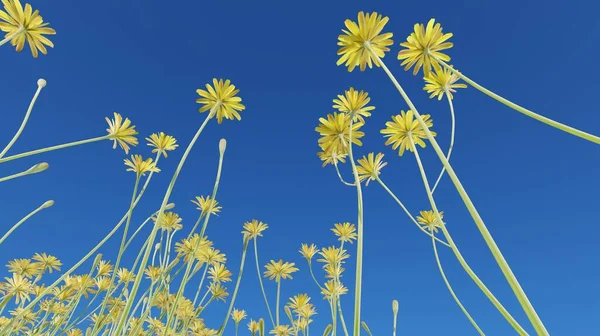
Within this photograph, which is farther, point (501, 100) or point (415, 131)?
point (415, 131)

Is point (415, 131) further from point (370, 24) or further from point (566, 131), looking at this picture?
point (566, 131)

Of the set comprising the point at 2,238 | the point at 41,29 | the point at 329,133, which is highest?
the point at 41,29

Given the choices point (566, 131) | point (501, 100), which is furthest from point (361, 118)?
point (566, 131)

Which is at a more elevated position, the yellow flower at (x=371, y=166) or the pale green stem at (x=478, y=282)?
the yellow flower at (x=371, y=166)

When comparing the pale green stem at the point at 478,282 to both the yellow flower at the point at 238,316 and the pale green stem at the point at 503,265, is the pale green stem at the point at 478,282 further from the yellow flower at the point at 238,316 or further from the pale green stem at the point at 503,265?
the yellow flower at the point at 238,316

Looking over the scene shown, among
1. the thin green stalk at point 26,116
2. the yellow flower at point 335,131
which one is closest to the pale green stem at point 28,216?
the thin green stalk at point 26,116
